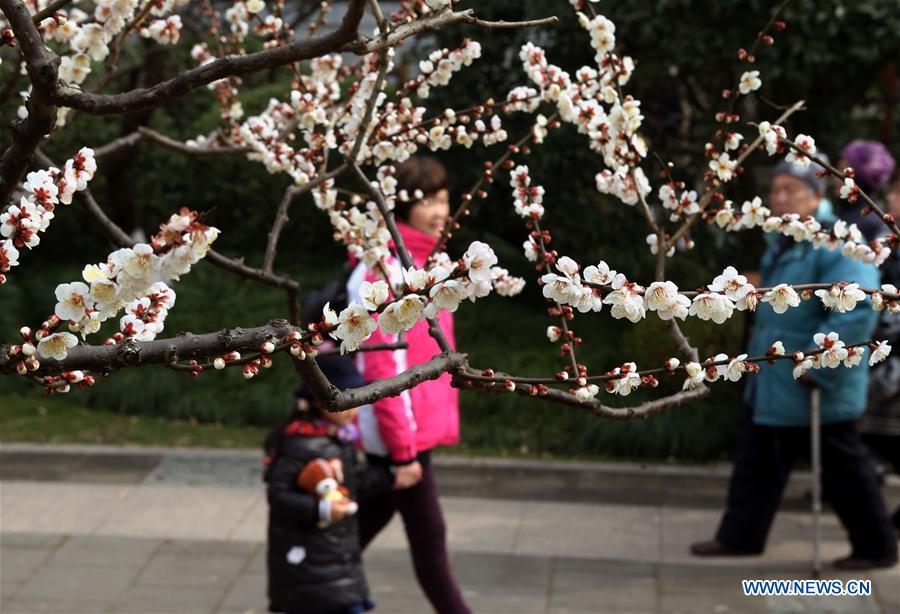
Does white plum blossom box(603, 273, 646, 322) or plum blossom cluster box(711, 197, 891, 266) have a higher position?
white plum blossom box(603, 273, 646, 322)

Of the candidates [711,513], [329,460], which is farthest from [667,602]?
[329,460]

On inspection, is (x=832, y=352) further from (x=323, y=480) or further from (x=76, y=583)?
(x=76, y=583)

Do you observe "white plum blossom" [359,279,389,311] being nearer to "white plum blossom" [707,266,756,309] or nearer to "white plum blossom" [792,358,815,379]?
"white plum blossom" [707,266,756,309]

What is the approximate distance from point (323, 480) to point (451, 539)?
188cm

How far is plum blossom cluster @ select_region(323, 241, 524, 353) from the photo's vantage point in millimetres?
1999

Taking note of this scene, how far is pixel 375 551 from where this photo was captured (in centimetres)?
592

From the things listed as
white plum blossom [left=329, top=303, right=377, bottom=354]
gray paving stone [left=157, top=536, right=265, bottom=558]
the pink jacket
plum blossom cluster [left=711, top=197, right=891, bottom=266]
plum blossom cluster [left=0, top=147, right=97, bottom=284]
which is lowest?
gray paving stone [left=157, top=536, right=265, bottom=558]

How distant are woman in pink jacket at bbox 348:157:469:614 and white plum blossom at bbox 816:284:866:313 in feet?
6.66

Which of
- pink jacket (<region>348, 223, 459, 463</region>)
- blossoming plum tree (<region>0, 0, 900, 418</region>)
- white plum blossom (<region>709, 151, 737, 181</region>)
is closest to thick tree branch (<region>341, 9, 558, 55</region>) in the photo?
blossoming plum tree (<region>0, 0, 900, 418</region>)

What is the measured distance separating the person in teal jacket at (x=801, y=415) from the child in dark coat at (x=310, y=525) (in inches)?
80.0

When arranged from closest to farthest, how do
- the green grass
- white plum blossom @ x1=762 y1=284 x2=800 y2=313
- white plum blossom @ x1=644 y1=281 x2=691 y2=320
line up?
white plum blossom @ x1=644 y1=281 x2=691 y2=320
white plum blossom @ x1=762 y1=284 x2=800 y2=313
the green grass

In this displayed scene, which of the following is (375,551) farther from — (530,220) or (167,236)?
(167,236)

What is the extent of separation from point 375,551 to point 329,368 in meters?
1.74

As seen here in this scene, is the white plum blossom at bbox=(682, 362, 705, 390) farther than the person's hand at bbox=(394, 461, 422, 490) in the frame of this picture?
No
